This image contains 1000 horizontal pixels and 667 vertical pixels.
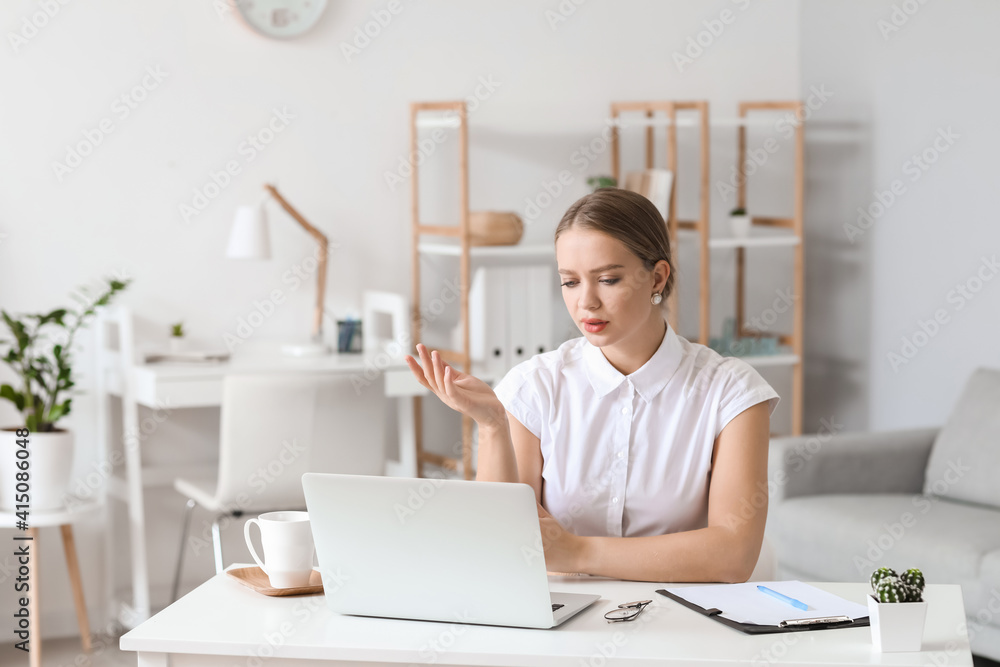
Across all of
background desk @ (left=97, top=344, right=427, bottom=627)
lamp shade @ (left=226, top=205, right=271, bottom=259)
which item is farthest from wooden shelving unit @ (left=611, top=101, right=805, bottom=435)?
lamp shade @ (left=226, top=205, right=271, bottom=259)

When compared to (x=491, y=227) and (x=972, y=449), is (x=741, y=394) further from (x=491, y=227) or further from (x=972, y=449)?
(x=491, y=227)

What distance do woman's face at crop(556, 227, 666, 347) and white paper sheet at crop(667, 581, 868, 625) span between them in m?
0.39

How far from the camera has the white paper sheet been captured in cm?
128

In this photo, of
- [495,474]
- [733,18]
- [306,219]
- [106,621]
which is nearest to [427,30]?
[306,219]

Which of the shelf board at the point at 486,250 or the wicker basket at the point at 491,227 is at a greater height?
the wicker basket at the point at 491,227

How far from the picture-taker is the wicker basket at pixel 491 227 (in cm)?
342

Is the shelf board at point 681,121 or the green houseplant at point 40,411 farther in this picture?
the shelf board at point 681,121

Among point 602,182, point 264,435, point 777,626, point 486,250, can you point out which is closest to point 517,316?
point 486,250

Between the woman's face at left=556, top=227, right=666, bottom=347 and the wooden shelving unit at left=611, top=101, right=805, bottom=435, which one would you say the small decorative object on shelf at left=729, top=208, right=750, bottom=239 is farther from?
the woman's face at left=556, top=227, right=666, bottom=347

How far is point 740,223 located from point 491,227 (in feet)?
3.02

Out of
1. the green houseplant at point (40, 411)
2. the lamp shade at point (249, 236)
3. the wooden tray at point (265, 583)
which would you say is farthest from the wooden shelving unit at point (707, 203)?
the wooden tray at point (265, 583)

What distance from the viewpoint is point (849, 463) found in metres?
3.20

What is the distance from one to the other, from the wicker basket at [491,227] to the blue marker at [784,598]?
2153 mm

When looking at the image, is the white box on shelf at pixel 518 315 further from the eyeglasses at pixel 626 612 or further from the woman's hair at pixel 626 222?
the eyeglasses at pixel 626 612
